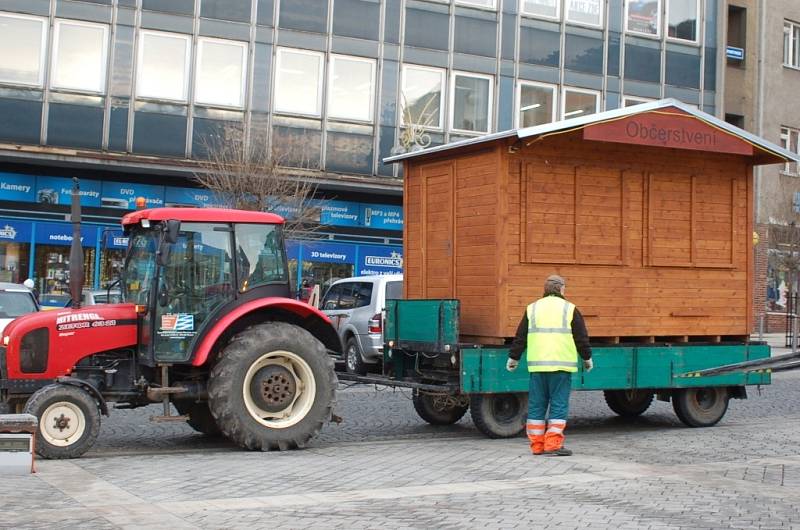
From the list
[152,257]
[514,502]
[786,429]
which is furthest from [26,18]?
[514,502]

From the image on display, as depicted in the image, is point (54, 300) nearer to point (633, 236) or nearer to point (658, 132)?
point (633, 236)

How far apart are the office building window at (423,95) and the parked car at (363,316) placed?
365 inches

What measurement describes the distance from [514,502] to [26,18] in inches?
842

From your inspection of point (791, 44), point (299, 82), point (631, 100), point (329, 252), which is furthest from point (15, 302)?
point (791, 44)

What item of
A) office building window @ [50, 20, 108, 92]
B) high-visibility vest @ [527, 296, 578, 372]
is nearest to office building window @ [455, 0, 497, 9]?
office building window @ [50, 20, 108, 92]

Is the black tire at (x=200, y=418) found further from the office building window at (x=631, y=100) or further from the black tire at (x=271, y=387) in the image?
the office building window at (x=631, y=100)

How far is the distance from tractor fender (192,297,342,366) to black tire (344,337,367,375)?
8.83m

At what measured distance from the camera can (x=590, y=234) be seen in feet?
43.2

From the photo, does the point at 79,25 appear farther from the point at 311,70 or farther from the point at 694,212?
the point at 694,212

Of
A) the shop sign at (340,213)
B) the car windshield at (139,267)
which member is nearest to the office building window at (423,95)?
the shop sign at (340,213)

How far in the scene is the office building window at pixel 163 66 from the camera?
2697 centimetres

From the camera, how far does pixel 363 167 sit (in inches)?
1155

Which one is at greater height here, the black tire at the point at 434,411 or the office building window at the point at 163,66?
the office building window at the point at 163,66

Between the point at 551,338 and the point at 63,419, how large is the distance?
15.5ft
